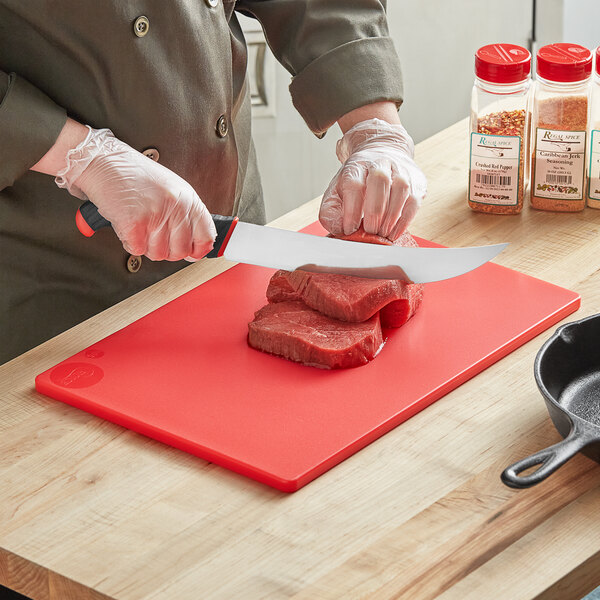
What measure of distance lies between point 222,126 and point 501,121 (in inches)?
18.1

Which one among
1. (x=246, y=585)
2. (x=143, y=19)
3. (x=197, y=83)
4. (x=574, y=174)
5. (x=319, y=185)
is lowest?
(x=319, y=185)

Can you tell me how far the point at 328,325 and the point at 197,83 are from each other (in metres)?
0.45

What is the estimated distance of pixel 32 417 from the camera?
128 cm

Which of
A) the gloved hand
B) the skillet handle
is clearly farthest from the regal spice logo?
the skillet handle

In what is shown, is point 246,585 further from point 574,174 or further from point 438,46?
point 438,46

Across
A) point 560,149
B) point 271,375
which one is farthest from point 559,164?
point 271,375

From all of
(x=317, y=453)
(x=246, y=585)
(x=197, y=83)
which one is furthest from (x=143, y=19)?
(x=246, y=585)

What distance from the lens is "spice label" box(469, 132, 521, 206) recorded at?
1640 millimetres

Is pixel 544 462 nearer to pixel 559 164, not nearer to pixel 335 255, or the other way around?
pixel 335 255

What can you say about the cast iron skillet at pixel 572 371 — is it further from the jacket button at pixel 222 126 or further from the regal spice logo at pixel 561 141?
the jacket button at pixel 222 126

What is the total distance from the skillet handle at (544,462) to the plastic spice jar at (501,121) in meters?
0.71

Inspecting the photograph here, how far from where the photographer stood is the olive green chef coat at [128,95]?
1.41 meters

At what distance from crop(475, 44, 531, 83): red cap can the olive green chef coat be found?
15 centimetres

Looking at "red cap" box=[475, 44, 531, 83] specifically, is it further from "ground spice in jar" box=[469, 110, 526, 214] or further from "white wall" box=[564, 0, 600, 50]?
"white wall" box=[564, 0, 600, 50]
